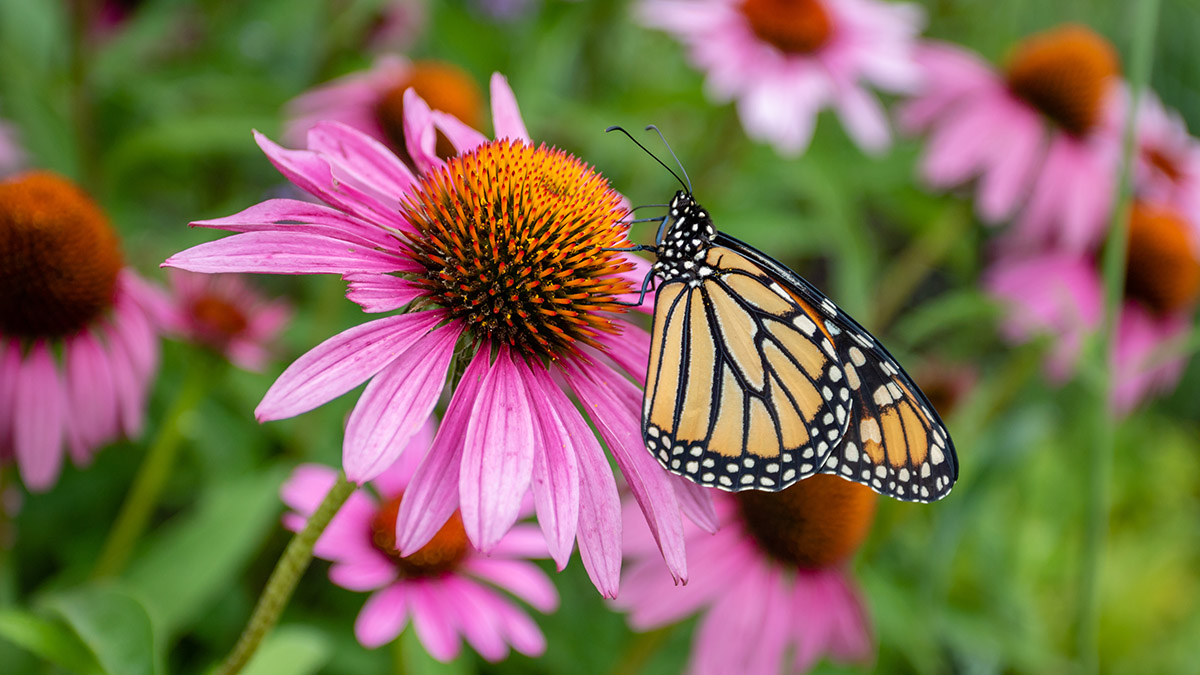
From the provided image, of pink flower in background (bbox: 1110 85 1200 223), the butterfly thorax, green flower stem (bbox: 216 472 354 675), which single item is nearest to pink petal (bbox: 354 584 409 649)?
green flower stem (bbox: 216 472 354 675)

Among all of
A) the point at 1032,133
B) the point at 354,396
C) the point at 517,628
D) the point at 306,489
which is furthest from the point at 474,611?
the point at 1032,133

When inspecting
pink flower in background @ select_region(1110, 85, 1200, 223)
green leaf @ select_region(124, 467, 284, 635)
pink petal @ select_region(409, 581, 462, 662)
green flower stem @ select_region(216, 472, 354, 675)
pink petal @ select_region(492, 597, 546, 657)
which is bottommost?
green leaf @ select_region(124, 467, 284, 635)

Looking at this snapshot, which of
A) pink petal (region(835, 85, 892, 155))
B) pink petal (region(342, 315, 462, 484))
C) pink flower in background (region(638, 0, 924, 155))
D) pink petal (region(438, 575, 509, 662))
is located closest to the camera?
pink petal (region(342, 315, 462, 484))

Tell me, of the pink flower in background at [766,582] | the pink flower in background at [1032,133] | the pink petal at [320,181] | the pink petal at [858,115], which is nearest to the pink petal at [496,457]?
the pink petal at [320,181]

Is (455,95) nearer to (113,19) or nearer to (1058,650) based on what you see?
(113,19)

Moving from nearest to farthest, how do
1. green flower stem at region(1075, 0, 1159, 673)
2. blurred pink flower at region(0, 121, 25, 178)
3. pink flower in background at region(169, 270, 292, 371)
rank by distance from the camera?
green flower stem at region(1075, 0, 1159, 673) < pink flower in background at region(169, 270, 292, 371) < blurred pink flower at region(0, 121, 25, 178)

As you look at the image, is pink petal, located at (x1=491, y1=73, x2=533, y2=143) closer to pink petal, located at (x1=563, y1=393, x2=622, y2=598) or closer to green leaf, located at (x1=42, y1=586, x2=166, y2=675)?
pink petal, located at (x1=563, y1=393, x2=622, y2=598)

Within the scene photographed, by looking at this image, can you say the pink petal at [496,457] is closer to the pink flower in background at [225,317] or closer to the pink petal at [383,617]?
the pink petal at [383,617]

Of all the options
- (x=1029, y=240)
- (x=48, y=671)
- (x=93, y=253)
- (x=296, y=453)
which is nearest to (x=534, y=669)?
(x=296, y=453)

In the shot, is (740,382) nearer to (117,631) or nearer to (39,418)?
(117,631)
